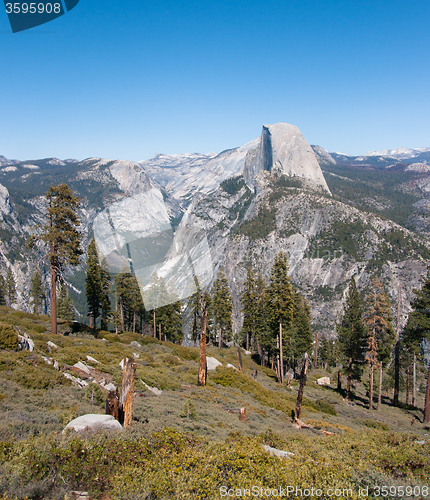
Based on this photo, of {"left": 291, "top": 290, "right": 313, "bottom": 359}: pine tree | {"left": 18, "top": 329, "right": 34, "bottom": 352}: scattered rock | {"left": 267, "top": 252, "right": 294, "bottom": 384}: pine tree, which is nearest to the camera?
{"left": 18, "top": 329, "right": 34, "bottom": 352}: scattered rock

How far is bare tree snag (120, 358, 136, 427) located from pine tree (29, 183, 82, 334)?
15286 mm

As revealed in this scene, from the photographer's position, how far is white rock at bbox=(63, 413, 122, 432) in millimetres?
7500

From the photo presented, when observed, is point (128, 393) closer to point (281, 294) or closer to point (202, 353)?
point (202, 353)

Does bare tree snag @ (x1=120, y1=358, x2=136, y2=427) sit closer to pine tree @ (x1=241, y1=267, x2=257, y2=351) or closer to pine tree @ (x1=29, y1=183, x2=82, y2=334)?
pine tree @ (x1=29, y1=183, x2=82, y2=334)

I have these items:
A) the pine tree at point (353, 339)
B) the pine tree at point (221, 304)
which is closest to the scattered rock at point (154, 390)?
the pine tree at point (353, 339)

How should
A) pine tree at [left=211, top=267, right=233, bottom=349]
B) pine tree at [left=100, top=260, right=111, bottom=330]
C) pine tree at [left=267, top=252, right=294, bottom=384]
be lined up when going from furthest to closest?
pine tree at [left=100, top=260, right=111, bottom=330] < pine tree at [left=211, top=267, right=233, bottom=349] < pine tree at [left=267, top=252, right=294, bottom=384]

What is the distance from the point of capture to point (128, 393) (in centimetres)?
905

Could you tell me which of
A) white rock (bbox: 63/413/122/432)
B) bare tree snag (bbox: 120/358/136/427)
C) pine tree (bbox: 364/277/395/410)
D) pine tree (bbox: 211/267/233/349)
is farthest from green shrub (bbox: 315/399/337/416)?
pine tree (bbox: 211/267/233/349)

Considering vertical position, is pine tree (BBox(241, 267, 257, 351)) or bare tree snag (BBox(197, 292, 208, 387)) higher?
bare tree snag (BBox(197, 292, 208, 387))

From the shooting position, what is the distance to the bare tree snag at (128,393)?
8883 mm

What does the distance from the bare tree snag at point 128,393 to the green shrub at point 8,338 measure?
7.35m

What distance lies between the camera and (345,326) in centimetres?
3606

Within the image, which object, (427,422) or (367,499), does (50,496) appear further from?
(427,422)

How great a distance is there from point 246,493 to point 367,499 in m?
2.30
